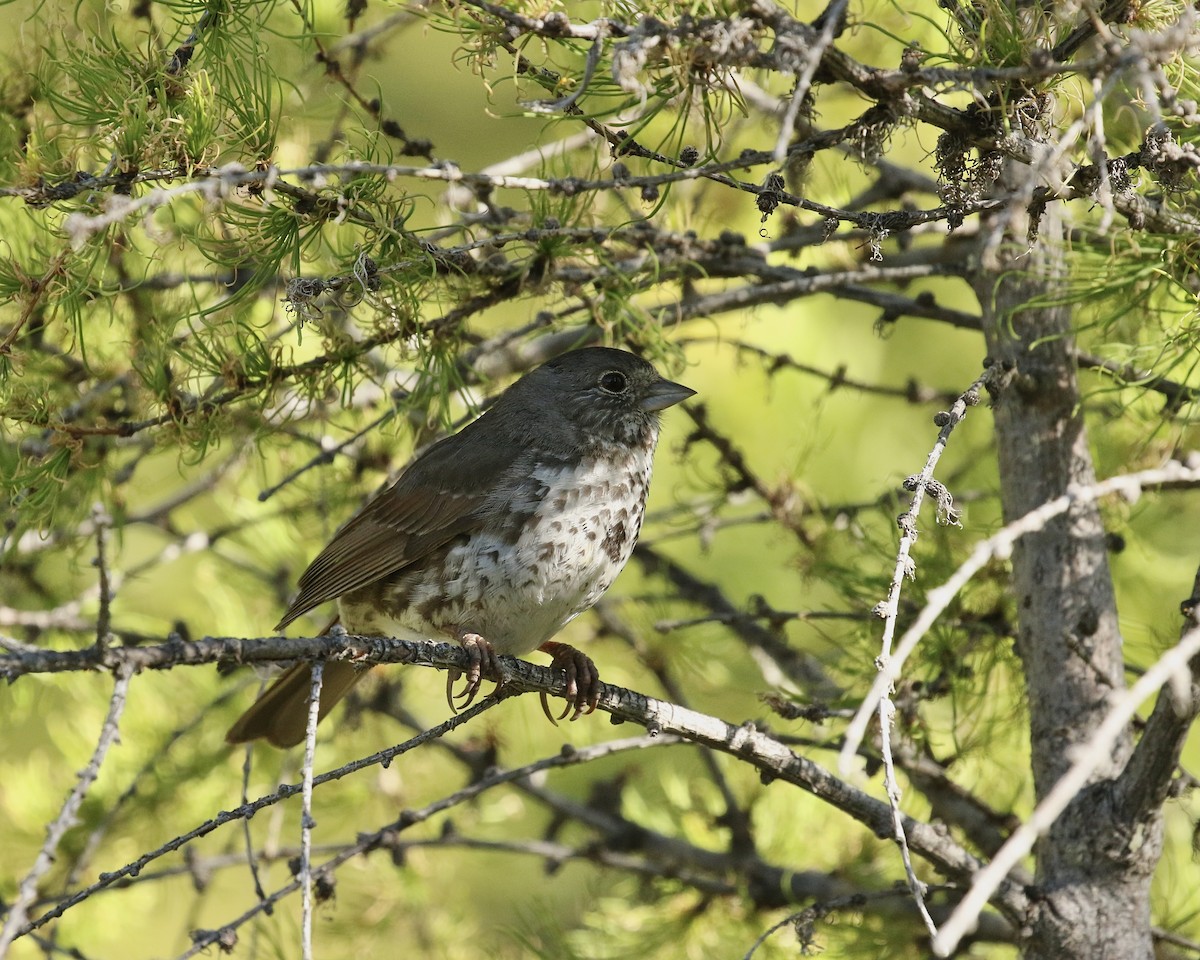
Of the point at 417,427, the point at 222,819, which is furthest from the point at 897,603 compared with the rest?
the point at 417,427

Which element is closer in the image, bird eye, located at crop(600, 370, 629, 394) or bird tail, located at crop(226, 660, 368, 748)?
bird tail, located at crop(226, 660, 368, 748)

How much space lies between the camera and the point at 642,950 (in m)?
4.29

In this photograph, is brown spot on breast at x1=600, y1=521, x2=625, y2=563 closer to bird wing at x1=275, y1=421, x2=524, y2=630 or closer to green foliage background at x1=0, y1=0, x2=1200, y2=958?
bird wing at x1=275, y1=421, x2=524, y2=630

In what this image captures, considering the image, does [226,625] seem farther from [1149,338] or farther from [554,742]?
[1149,338]

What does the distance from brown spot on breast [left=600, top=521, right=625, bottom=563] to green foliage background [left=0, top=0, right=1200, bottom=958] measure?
499mm

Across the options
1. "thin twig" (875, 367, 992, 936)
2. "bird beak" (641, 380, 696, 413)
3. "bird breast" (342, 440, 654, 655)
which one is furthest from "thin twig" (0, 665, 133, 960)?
"bird beak" (641, 380, 696, 413)

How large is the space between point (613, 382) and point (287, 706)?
1385 mm

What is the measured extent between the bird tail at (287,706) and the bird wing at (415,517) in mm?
215

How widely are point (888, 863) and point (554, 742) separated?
1513 millimetres

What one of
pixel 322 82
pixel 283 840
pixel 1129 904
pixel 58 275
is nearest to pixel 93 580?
pixel 283 840

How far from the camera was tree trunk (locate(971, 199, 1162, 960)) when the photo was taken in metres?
2.99

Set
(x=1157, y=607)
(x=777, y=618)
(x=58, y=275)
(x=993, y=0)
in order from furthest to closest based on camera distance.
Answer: (x=1157, y=607) < (x=777, y=618) < (x=58, y=275) < (x=993, y=0)

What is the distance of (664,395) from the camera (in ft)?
13.1

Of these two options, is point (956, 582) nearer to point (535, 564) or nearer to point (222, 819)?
point (222, 819)
